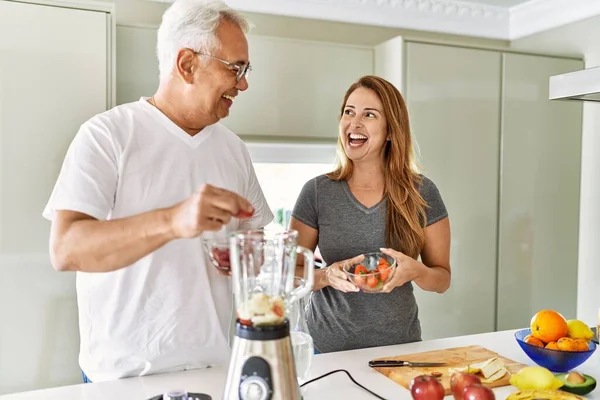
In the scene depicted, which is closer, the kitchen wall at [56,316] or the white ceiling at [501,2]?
the kitchen wall at [56,316]

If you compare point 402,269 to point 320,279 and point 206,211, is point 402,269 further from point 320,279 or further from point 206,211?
point 206,211

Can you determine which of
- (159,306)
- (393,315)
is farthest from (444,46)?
(159,306)

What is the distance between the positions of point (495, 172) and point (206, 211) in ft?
7.61

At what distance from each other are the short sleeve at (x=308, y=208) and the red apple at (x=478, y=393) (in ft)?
2.86

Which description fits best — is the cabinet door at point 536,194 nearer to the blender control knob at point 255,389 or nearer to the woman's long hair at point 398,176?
the woman's long hair at point 398,176

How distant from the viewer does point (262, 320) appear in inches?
40.2

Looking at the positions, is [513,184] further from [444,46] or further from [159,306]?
[159,306]

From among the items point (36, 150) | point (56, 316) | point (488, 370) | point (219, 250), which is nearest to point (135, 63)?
point (36, 150)

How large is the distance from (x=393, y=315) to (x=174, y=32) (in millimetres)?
979

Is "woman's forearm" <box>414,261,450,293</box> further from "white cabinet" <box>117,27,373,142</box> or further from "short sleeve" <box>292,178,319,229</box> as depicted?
"white cabinet" <box>117,27,373,142</box>

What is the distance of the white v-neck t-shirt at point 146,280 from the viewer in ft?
4.38

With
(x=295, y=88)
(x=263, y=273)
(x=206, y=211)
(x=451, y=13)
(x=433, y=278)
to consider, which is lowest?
(x=433, y=278)

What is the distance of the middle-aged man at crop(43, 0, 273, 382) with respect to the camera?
132 cm

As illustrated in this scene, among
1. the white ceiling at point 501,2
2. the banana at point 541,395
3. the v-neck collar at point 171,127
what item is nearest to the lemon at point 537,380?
the banana at point 541,395
